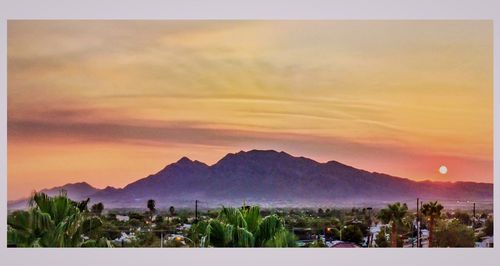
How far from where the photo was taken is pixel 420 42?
11.4 meters

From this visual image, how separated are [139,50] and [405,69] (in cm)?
213

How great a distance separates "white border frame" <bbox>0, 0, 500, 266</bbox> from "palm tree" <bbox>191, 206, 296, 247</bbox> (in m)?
0.08

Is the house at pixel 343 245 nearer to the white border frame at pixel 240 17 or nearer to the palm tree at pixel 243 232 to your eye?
the white border frame at pixel 240 17

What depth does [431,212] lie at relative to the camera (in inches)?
452

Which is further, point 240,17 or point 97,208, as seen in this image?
point 97,208

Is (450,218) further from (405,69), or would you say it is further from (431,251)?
(405,69)

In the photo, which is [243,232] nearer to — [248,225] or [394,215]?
[248,225]

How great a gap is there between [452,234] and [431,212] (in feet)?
0.80

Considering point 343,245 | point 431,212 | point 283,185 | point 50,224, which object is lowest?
point 343,245

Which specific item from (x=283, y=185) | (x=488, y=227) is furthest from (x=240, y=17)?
(x=488, y=227)

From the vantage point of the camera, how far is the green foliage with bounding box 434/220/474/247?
11.5 meters

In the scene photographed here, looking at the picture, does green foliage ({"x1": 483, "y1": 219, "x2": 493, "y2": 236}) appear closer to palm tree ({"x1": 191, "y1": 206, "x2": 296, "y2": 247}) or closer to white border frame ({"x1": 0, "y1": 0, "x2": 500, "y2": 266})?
white border frame ({"x1": 0, "y1": 0, "x2": 500, "y2": 266})

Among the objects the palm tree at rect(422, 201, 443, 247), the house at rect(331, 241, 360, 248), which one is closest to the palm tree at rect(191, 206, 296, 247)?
the house at rect(331, 241, 360, 248)

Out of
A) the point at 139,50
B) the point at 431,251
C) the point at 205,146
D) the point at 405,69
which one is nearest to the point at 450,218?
the point at 431,251
